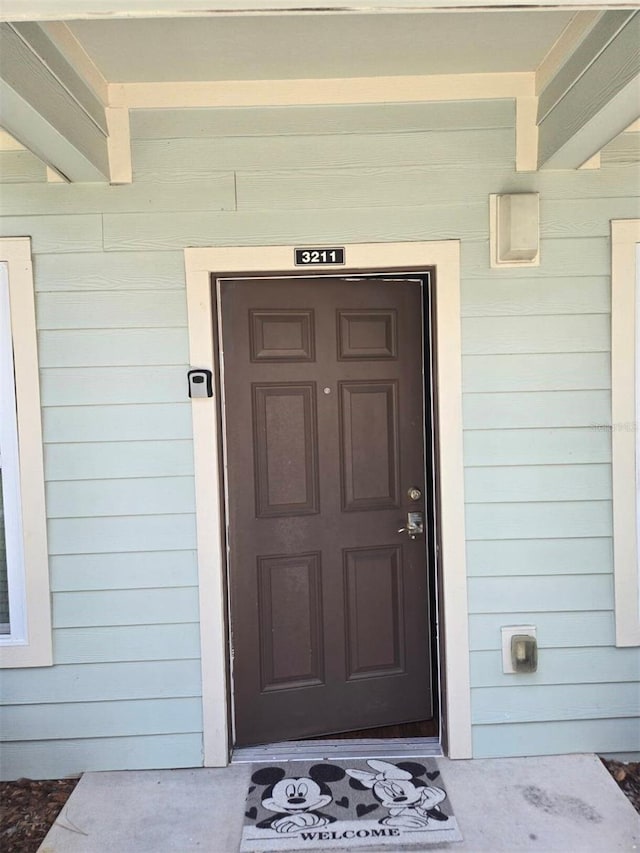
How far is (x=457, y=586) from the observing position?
8.18 ft

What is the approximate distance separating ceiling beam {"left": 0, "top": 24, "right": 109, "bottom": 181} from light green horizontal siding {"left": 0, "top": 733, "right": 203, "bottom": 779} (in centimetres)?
228

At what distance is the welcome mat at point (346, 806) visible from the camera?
2061 millimetres

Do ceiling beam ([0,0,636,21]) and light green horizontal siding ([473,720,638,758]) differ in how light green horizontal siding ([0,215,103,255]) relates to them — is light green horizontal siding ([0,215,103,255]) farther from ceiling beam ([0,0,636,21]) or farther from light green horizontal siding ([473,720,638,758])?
light green horizontal siding ([473,720,638,758])

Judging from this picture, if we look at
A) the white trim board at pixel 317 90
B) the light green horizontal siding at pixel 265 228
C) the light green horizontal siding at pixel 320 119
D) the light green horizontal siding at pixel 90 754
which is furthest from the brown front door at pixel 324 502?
the white trim board at pixel 317 90

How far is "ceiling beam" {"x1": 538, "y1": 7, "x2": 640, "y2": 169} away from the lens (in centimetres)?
176

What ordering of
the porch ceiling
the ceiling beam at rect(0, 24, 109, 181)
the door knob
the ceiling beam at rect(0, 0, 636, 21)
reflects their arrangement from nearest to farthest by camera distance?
the ceiling beam at rect(0, 0, 636, 21) → the ceiling beam at rect(0, 24, 109, 181) → the porch ceiling → the door knob

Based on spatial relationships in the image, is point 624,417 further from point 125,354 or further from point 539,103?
point 125,354

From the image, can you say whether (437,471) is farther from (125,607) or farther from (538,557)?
(125,607)

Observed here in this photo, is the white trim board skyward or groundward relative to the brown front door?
skyward

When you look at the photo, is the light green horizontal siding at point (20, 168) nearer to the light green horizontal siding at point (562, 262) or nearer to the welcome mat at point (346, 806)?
the light green horizontal siding at point (562, 262)

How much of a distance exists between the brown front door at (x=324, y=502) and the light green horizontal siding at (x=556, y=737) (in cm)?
36

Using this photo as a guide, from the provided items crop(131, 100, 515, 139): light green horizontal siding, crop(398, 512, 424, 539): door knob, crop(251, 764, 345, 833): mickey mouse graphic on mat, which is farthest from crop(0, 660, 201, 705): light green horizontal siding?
crop(131, 100, 515, 139): light green horizontal siding

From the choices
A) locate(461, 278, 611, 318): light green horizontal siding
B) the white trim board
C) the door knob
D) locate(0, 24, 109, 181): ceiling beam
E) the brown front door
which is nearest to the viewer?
locate(0, 24, 109, 181): ceiling beam

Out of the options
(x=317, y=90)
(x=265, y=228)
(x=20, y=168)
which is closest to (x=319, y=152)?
(x=317, y=90)
